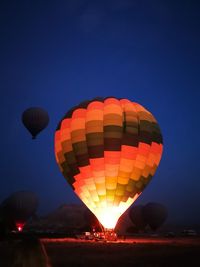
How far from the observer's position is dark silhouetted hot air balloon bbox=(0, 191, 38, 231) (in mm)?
48250

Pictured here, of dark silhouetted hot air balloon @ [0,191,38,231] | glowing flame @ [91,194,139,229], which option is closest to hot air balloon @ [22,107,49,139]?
dark silhouetted hot air balloon @ [0,191,38,231]

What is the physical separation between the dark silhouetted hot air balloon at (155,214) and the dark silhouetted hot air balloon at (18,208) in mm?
15252

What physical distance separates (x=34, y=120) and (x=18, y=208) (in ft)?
45.4

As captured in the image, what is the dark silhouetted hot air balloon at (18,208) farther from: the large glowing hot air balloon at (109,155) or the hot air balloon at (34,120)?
the large glowing hot air balloon at (109,155)

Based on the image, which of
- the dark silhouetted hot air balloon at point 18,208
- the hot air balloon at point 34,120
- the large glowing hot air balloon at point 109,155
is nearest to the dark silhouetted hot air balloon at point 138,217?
the dark silhouetted hot air balloon at point 18,208

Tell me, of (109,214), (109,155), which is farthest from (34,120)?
(109,214)

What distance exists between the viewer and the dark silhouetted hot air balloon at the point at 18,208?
48.2 meters

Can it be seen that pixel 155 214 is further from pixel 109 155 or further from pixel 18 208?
pixel 109 155

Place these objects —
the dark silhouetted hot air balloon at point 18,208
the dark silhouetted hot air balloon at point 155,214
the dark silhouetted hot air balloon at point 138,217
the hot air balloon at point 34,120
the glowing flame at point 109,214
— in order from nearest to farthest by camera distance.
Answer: the glowing flame at point 109,214, the hot air balloon at point 34,120, the dark silhouetted hot air balloon at point 18,208, the dark silhouetted hot air balloon at point 155,214, the dark silhouetted hot air balloon at point 138,217

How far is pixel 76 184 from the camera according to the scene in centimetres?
2597

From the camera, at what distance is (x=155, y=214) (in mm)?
50344

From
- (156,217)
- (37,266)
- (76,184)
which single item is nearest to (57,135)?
(76,184)

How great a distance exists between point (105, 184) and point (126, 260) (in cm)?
972

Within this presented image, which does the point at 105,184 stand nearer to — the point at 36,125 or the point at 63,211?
the point at 36,125
